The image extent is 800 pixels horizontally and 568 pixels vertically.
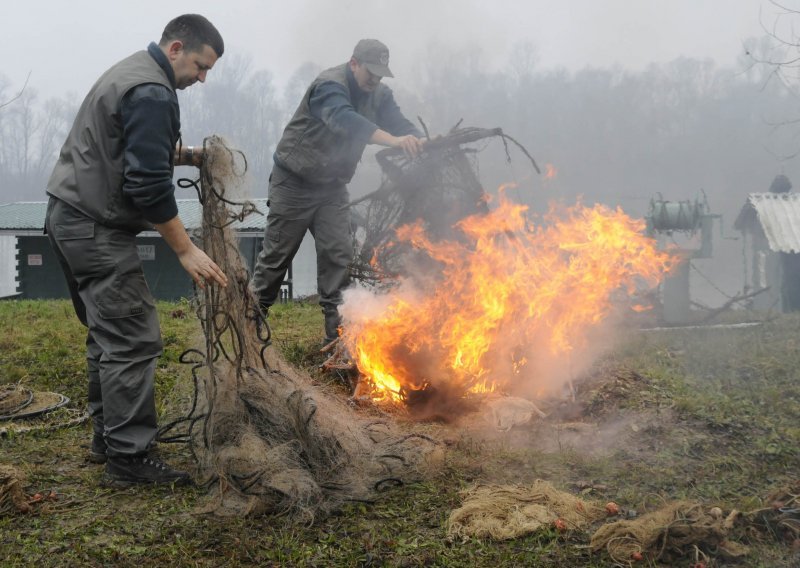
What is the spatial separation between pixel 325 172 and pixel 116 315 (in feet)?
8.29

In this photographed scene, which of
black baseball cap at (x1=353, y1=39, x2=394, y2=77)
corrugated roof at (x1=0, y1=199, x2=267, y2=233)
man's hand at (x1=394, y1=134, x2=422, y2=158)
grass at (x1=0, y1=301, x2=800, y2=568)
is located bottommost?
grass at (x1=0, y1=301, x2=800, y2=568)

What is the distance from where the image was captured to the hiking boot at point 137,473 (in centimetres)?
326

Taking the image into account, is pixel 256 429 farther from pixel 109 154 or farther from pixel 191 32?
pixel 191 32

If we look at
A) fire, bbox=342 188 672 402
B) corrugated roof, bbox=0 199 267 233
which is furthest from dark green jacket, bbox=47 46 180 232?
corrugated roof, bbox=0 199 267 233

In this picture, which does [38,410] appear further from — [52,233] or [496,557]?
[496,557]

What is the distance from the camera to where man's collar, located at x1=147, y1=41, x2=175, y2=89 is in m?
3.30

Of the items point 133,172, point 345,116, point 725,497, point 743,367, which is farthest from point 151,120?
point 743,367

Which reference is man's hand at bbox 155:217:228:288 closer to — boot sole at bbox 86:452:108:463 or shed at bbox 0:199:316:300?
boot sole at bbox 86:452:108:463

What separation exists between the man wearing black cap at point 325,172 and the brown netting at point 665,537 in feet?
10.5

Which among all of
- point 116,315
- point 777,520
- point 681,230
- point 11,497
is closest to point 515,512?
point 777,520

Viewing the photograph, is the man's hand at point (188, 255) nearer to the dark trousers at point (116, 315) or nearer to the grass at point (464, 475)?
the dark trousers at point (116, 315)

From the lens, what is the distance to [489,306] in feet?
17.4

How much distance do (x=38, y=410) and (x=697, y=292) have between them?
36.0m

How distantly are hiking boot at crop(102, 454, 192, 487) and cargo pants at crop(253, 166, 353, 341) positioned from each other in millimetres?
2373
